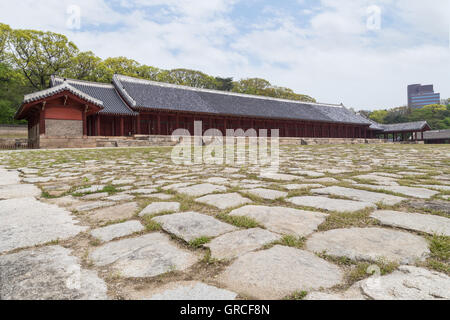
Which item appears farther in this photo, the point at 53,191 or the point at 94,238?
the point at 53,191

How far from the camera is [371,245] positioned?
1.40 meters

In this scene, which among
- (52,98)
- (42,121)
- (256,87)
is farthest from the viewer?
(256,87)

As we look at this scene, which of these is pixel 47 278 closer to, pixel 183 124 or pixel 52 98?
pixel 52 98

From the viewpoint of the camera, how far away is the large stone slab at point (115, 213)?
2.05m

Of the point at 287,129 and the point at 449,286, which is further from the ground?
the point at 287,129

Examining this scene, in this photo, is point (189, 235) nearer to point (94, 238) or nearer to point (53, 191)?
point (94, 238)

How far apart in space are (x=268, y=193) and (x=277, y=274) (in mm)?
1624

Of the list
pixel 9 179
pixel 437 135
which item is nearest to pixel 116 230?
pixel 9 179

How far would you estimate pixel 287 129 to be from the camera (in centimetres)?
2778

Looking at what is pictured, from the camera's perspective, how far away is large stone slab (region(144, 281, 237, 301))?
0.99 m
